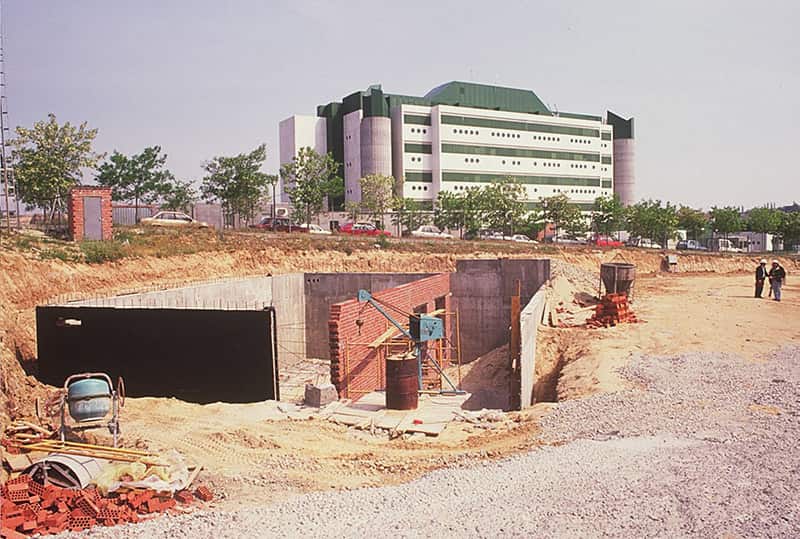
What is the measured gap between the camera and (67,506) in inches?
261

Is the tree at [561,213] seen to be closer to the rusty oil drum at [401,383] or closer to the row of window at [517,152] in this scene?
the row of window at [517,152]

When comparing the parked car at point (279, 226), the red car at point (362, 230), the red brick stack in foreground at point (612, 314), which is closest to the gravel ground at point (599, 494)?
the red brick stack in foreground at point (612, 314)

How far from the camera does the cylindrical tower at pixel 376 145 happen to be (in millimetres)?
68125

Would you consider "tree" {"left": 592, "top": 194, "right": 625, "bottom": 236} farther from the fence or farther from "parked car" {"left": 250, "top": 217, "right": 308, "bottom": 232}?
the fence

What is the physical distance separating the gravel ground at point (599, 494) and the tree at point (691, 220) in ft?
193

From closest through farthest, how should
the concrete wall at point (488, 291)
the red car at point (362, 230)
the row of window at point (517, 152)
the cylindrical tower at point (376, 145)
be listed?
1. the concrete wall at point (488, 291)
2. the red car at point (362, 230)
3. the cylindrical tower at point (376, 145)
4. the row of window at point (517, 152)

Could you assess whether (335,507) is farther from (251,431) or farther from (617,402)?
(617,402)

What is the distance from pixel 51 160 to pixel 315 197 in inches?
978

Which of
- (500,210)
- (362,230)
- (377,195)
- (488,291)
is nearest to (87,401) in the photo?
(488,291)

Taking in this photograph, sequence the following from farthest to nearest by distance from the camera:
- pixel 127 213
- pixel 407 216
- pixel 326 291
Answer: pixel 407 216
pixel 127 213
pixel 326 291

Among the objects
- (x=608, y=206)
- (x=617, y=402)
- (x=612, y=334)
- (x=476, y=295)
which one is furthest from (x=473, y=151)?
(x=617, y=402)

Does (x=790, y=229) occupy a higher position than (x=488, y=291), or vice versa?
(x=790, y=229)

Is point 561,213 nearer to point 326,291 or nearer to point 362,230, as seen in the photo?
point 362,230

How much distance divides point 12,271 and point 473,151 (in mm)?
60335
